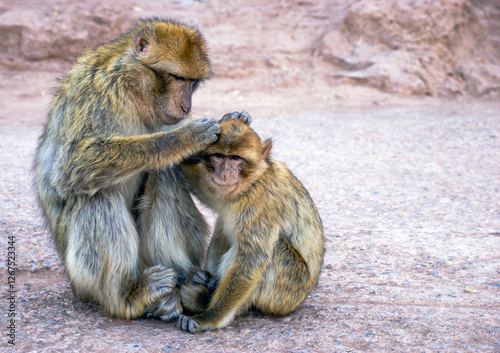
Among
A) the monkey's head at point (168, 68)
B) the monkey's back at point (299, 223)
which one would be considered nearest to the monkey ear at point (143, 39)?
the monkey's head at point (168, 68)

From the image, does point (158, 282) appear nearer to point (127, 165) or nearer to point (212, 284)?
point (212, 284)

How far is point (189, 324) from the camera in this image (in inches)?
134

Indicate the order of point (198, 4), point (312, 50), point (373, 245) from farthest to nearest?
1. point (198, 4)
2. point (312, 50)
3. point (373, 245)

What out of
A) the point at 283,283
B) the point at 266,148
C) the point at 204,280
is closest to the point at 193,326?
the point at 204,280

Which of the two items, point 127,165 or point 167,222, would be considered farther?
point 167,222

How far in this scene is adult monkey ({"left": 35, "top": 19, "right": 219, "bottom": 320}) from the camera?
3439 millimetres

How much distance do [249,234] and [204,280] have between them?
0.52 metres

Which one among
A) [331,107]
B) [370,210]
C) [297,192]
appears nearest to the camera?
[297,192]

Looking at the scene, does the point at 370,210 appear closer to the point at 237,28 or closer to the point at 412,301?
the point at 412,301

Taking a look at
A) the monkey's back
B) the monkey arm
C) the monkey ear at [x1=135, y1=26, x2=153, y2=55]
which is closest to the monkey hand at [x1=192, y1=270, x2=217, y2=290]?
the monkey's back

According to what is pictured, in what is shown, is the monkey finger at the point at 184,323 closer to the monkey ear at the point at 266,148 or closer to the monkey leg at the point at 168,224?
the monkey leg at the point at 168,224

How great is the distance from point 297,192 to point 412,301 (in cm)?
116

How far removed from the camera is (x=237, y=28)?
13.0 meters

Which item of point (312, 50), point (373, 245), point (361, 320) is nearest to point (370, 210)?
point (373, 245)
